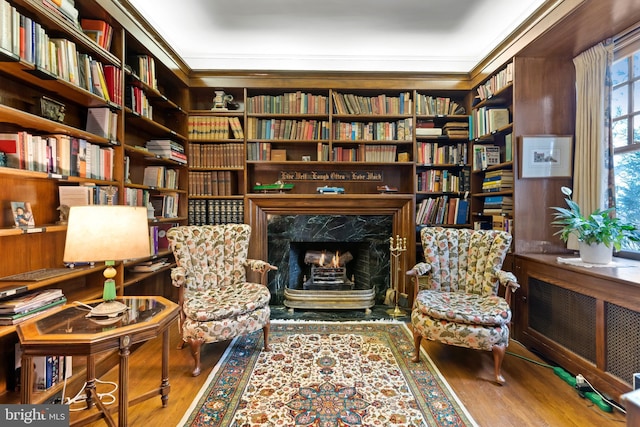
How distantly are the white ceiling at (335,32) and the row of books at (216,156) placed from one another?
846mm

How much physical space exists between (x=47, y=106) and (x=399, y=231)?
317 centimetres

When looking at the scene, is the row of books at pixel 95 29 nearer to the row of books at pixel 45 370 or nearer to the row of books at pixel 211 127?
the row of books at pixel 211 127

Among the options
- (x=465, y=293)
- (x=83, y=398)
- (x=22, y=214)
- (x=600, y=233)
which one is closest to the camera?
(x=22, y=214)

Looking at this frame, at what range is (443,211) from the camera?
3.55 m

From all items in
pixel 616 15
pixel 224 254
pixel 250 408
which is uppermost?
pixel 616 15

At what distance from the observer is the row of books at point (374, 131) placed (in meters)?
3.50

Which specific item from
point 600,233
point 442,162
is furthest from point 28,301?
point 442,162

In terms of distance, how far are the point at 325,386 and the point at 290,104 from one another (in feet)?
9.11

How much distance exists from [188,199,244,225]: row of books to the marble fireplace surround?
A: 0.38ft

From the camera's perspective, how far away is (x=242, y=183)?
3.70m

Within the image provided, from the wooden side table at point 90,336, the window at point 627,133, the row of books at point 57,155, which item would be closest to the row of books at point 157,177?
the row of books at point 57,155

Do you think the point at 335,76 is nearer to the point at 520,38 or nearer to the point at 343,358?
the point at 520,38

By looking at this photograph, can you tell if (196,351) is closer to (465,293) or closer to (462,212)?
(465,293)

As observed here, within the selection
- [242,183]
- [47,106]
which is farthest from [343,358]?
[47,106]
